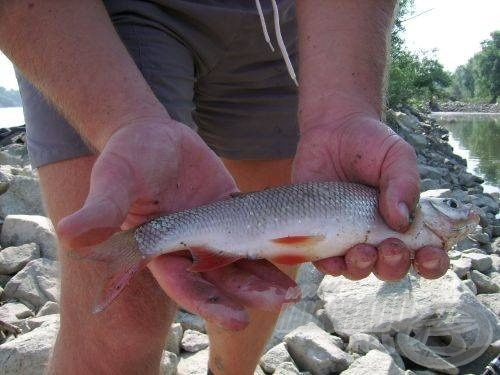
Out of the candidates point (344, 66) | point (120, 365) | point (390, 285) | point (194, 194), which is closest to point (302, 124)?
point (344, 66)

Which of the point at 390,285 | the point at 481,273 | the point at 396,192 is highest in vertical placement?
the point at 396,192

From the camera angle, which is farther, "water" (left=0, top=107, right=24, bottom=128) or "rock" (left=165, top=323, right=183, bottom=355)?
"water" (left=0, top=107, right=24, bottom=128)

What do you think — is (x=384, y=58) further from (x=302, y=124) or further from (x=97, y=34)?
(x=97, y=34)

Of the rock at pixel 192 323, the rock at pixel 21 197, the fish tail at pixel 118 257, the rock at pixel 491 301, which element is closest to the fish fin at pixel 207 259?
the fish tail at pixel 118 257

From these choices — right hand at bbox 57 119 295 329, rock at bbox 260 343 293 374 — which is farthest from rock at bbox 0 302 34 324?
right hand at bbox 57 119 295 329

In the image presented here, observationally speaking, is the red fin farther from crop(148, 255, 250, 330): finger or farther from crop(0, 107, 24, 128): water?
crop(0, 107, 24, 128): water
